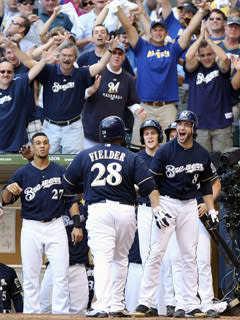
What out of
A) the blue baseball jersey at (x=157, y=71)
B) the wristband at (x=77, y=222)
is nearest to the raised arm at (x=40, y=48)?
the blue baseball jersey at (x=157, y=71)

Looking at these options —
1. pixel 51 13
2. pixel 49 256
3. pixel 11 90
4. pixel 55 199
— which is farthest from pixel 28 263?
pixel 51 13

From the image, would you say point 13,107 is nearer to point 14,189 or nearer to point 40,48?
point 40,48

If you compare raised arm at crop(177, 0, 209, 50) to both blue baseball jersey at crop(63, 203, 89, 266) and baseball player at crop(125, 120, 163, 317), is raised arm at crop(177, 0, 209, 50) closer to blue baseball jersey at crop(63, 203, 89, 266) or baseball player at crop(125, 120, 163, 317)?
baseball player at crop(125, 120, 163, 317)

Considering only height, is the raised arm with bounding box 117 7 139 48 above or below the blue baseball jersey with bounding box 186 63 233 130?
above

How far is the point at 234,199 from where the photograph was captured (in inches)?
384

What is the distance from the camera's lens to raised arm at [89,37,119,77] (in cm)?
1151

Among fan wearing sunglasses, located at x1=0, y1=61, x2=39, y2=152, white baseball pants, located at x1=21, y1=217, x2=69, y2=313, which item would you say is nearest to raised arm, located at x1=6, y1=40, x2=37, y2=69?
fan wearing sunglasses, located at x1=0, y1=61, x2=39, y2=152

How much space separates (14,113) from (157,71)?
2.34 metres

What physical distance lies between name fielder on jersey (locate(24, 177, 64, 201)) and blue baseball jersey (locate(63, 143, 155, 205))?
1488 mm

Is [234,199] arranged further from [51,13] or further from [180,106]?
[51,13]

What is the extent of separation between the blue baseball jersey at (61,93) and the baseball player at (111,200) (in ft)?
10.4

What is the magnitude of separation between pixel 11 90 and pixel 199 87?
113 inches

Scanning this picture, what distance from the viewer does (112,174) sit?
8.25 meters

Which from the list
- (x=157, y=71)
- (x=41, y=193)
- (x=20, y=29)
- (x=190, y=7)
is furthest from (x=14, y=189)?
(x=190, y=7)
